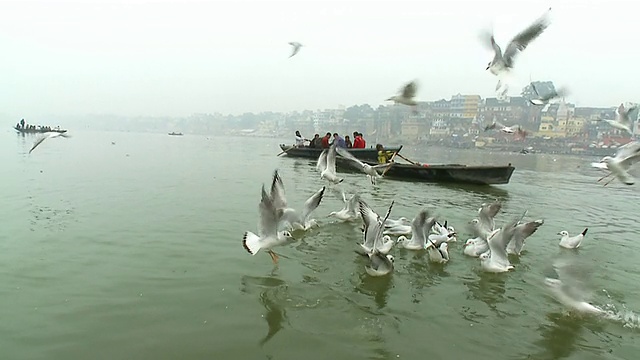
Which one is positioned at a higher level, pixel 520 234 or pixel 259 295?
pixel 520 234

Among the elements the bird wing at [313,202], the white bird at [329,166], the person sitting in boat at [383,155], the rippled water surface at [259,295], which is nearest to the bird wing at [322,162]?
the white bird at [329,166]

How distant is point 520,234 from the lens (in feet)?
26.2

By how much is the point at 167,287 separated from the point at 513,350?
4.65 metres

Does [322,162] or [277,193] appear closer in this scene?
[277,193]

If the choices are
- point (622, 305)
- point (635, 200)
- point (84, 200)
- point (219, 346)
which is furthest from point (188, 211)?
point (635, 200)

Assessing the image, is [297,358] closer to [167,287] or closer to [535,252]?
[167,287]

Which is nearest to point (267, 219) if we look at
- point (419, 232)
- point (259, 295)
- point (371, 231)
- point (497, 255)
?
point (259, 295)

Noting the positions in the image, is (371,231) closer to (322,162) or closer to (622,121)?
(322,162)

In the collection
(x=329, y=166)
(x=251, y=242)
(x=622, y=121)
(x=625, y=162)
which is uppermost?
(x=622, y=121)

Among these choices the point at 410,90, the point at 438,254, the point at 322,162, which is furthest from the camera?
the point at 322,162

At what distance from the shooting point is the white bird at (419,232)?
8.08 m

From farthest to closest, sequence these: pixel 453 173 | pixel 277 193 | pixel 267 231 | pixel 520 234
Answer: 1. pixel 453 173
2. pixel 520 234
3. pixel 277 193
4. pixel 267 231

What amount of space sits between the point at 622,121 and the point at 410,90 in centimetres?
426

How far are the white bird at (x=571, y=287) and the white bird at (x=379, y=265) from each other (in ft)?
7.44
